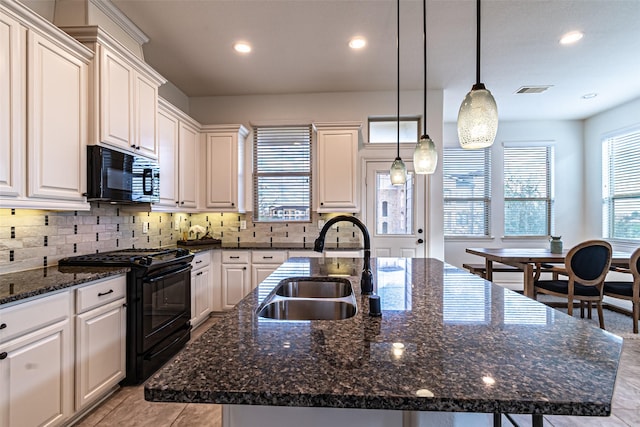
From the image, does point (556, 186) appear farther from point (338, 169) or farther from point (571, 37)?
point (338, 169)

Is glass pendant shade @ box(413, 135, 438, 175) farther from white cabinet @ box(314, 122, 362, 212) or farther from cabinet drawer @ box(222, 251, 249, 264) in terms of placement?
cabinet drawer @ box(222, 251, 249, 264)

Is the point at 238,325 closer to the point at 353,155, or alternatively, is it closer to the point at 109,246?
the point at 109,246

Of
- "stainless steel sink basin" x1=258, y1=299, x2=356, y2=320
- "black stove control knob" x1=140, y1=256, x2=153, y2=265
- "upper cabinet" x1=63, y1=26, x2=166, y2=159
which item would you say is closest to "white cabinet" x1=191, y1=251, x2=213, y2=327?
"black stove control knob" x1=140, y1=256, x2=153, y2=265

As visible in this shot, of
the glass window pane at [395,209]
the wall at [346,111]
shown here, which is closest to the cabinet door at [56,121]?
the wall at [346,111]

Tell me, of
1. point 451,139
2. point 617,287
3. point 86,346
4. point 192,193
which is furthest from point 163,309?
point 451,139

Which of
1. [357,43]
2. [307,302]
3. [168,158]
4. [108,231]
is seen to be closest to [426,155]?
[307,302]

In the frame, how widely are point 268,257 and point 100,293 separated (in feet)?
6.62

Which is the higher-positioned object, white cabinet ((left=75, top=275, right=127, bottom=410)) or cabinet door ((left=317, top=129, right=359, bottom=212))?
cabinet door ((left=317, top=129, right=359, bottom=212))

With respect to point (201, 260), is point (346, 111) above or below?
above

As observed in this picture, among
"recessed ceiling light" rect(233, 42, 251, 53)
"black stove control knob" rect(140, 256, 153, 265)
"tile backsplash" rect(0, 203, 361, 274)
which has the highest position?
"recessed ceiling light" rect(233, 42, 251, 53)

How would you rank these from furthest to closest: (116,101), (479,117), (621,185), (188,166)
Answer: (621,185)
(188,166)
(116,101)
(479,117)

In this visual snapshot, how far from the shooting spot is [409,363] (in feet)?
2.47

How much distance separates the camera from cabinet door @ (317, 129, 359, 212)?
157 inches

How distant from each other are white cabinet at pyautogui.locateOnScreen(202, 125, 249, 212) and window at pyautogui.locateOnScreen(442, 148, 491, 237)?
12.5ft
